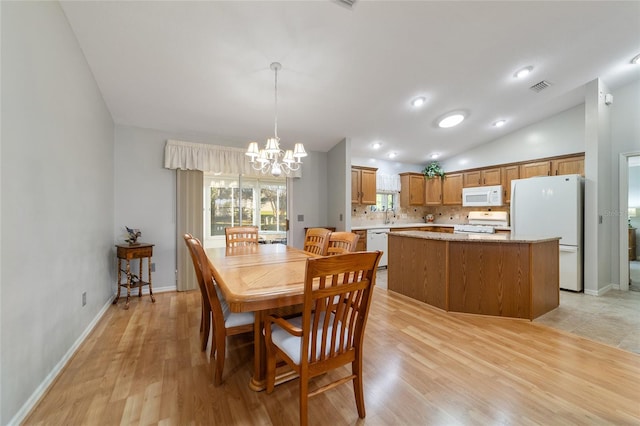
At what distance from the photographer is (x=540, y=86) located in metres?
3.63

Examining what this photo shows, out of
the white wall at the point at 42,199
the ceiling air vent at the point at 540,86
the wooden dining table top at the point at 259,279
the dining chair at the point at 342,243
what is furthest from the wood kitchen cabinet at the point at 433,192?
the white wall at the point at 42,199

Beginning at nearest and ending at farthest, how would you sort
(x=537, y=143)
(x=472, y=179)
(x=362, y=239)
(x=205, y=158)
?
(x=205, y=158), (x=537, y=143), (x=362, y=239), (x=472, y=179)

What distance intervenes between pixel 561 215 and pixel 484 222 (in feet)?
5.08

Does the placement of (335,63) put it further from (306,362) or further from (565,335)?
Answer: (565,335)

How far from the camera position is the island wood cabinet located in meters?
5.24

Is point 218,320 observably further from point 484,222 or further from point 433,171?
point 433,171

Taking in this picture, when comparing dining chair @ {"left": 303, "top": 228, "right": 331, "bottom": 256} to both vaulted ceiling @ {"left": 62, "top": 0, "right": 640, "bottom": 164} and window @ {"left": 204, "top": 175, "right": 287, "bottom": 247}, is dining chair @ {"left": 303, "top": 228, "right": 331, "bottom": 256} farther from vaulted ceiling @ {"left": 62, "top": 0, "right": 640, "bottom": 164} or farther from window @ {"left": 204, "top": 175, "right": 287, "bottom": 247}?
window @ {"left": 204, "top": 175, "right": 287, "bottom": 247}

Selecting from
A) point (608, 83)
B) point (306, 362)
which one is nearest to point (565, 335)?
point (306, 362)

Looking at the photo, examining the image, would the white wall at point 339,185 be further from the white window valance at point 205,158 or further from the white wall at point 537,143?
the white wall at point 537,143

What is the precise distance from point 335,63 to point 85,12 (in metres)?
2.14

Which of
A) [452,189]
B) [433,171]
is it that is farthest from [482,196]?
[433,171]

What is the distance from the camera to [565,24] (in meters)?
2.58

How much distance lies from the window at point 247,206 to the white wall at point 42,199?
2362mm

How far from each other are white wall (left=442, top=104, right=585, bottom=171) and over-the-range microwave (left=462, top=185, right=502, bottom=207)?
2.02ft
